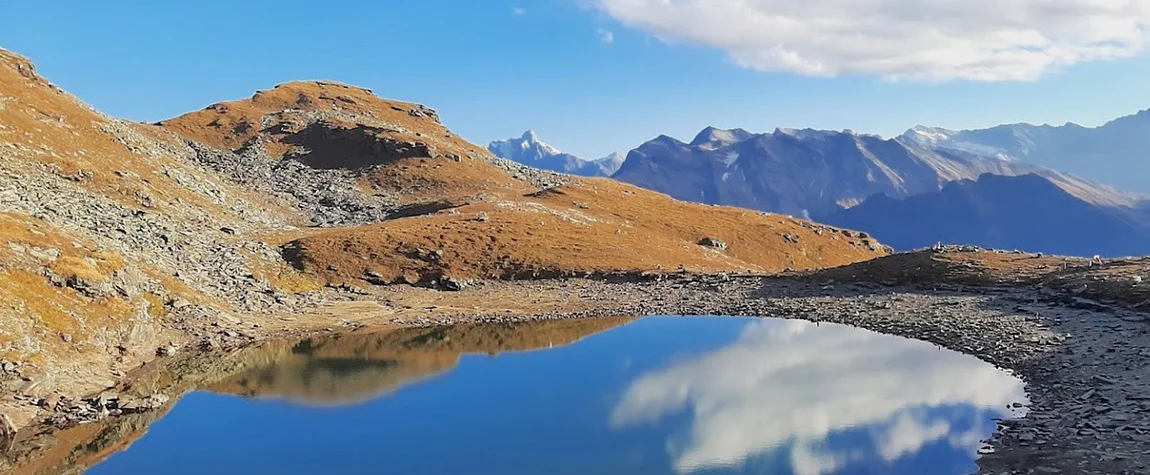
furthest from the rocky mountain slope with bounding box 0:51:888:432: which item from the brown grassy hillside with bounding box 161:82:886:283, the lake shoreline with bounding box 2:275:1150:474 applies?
the lake shoreline with bounding box 2:275:1150:474

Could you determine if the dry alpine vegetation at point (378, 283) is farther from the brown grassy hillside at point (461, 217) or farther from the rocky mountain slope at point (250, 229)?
the brown grassy hillside at point (461, 217)

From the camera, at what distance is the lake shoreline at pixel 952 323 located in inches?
1030

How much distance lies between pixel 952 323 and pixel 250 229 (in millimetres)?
65111

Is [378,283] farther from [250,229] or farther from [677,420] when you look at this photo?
[677,420]

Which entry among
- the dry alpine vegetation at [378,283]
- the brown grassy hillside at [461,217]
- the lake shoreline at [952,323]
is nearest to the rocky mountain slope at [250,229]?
the dry alpine vegetation at [378,283]

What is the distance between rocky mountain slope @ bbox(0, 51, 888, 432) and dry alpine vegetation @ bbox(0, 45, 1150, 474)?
241 mm

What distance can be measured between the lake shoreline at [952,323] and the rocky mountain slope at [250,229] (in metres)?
2.89

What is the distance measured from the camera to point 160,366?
41.4 meters

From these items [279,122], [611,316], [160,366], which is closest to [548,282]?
[611,316]

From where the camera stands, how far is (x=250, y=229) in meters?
77.6

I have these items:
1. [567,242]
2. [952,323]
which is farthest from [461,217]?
[952,323]

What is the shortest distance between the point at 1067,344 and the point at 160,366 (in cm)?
4828

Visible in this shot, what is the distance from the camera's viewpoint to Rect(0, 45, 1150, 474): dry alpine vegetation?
108 feet

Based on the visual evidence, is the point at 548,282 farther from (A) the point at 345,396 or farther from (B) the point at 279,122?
(B) the point at 279,122
